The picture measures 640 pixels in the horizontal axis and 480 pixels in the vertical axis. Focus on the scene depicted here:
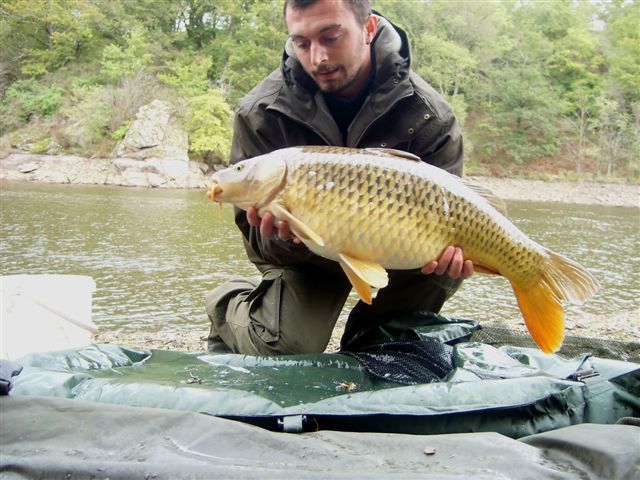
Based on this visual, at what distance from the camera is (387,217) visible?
4.48 feet

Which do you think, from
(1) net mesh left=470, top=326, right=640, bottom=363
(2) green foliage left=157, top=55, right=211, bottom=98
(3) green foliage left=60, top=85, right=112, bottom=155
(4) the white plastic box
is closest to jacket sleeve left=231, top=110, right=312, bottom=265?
(1) net mesh left=470, top=326, right=640, bottom=363

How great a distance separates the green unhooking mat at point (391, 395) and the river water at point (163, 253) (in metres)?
1.78

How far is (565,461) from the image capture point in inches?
32.6

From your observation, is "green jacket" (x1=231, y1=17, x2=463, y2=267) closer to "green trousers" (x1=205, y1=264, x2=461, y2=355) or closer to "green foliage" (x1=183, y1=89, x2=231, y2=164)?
"green trousers" (x1=205, y1=264, x2=461, y2=355)

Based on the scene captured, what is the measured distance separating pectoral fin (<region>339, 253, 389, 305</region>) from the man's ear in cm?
76

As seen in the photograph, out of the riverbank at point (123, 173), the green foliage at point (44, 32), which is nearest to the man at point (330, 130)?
the riverbank at point (123, 173)

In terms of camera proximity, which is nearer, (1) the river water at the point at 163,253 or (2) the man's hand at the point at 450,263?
(2) the man's hand at the point at 450,263

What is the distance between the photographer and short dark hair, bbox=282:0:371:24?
1655 mm

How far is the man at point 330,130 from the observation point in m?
1.72

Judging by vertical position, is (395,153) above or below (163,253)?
above

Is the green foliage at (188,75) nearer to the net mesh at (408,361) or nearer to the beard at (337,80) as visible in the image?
the beard at (337,80)

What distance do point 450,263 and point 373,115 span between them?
1.72 ft

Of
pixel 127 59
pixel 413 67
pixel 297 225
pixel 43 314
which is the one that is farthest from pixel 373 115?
pixel 413 67

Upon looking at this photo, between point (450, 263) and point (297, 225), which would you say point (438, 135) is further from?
point (297, 225)
